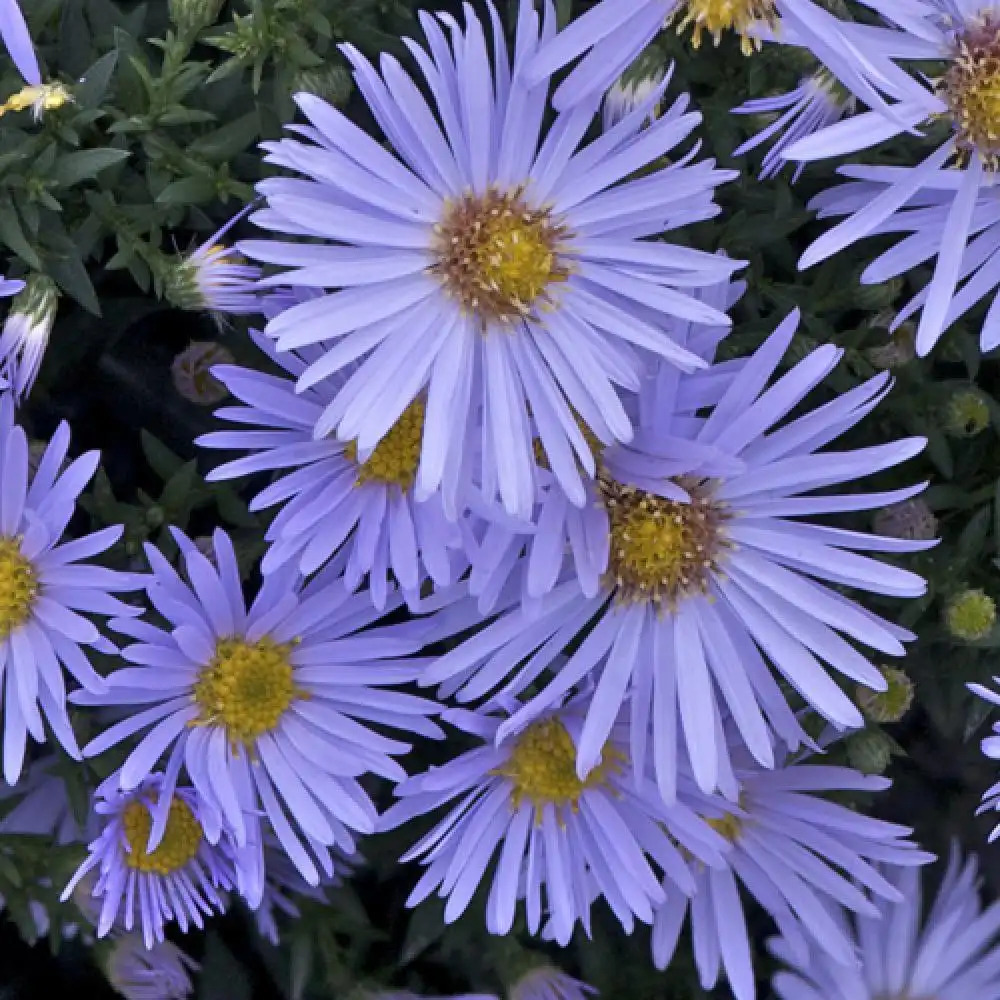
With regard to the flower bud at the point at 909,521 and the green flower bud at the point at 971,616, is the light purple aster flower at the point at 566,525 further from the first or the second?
the green flower bud at the point at 971,616

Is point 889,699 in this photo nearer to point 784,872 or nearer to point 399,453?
point 784,872

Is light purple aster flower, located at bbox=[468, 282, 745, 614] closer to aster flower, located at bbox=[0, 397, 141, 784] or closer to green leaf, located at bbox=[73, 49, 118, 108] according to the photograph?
aster flower, located at bbox=[0, 397, 141, 784]

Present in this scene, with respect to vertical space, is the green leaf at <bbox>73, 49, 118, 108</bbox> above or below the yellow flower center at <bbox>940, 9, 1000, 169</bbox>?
below

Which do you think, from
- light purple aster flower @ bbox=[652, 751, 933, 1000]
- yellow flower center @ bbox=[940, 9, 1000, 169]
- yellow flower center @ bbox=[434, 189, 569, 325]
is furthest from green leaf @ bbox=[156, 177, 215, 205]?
light purple aster flower @ bbox=[652, 751, 933, 1000]

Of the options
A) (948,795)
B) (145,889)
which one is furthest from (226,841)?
(948,795)

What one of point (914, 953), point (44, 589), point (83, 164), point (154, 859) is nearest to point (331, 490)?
point (44, 589)
